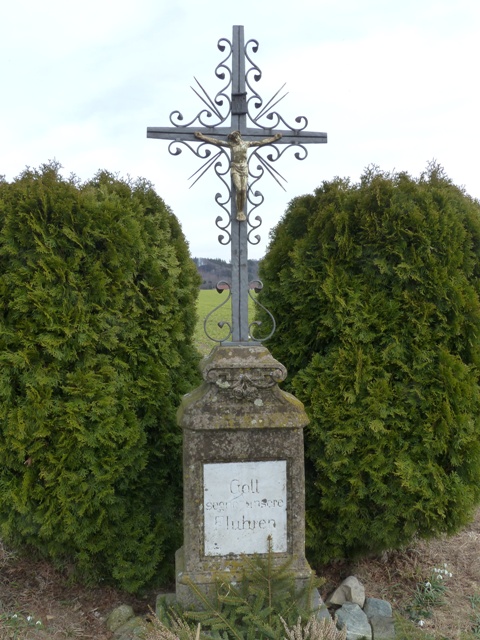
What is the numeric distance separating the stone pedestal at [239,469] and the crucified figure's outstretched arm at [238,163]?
0.92m

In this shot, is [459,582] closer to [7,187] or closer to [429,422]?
[429,422]

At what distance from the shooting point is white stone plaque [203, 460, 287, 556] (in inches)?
129

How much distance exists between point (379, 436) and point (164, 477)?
169 cm

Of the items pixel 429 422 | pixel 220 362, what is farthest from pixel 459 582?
pixel 220 362

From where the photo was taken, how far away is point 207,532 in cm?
329

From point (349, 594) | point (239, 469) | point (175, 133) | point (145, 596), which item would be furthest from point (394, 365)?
point (145, 596)

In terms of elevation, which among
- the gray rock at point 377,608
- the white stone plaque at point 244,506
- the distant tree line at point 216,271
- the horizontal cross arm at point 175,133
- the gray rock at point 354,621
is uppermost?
the horizontal cross arm at point 175,133

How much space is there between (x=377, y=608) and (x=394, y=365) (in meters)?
1.73

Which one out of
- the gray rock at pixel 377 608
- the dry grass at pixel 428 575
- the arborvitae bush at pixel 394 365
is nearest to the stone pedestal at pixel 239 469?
the arborvitae bush at pixel 394 365

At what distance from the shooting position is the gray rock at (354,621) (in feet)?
11.2

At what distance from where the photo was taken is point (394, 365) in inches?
150

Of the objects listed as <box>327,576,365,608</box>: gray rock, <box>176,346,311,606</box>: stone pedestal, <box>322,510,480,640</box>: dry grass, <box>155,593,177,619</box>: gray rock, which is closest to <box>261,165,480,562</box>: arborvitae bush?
<box>327,576,365,608</box>: gray rock

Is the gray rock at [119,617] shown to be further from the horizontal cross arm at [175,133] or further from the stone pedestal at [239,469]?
the horizontal cross arm at [175,133]

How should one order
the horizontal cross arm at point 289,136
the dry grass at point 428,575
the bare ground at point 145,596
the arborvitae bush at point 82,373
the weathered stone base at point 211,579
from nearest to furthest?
the weathered stone base at point 211,579 → the horizontal cross arm at point 289,136 → the arborvitae bush at point 82,373 → the bare ground at point 145,596 → the dry grass at point 428,575
